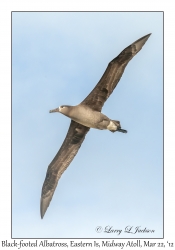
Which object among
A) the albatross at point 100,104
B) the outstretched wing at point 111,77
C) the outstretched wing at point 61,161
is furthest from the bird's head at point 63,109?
the outstretched wing at point 61,161

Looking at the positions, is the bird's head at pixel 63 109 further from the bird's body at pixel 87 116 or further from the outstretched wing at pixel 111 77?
the outstretched wing at pixel 111 77

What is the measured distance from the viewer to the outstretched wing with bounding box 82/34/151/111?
16.7 meters

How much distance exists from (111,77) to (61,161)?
3.31 meters

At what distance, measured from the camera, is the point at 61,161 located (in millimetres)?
18250

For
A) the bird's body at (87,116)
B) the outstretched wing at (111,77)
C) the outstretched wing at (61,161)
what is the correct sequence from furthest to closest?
the outstretched wing at (61,161) < the bird's body at (87,116) < the outstretched wing at (111,77)

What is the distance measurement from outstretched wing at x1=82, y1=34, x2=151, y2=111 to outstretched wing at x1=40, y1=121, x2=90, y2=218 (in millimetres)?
1189

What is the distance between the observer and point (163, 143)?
1731 centimetres

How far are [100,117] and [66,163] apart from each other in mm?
2266

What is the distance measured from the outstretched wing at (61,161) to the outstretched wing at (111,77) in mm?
1189

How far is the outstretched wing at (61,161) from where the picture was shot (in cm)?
1798

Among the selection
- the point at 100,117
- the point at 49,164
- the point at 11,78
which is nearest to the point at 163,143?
the point at 100,117

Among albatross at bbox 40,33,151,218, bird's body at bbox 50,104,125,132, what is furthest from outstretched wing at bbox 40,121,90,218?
bird's body at bbox 50,104,125,132
